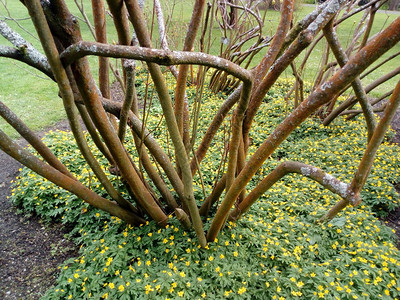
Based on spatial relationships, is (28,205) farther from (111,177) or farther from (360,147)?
(360,147)

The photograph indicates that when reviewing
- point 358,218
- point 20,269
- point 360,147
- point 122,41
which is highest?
point 360,147

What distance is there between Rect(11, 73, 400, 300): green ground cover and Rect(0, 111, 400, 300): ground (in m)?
0.15

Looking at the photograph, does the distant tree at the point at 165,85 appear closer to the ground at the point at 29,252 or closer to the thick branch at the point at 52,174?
the thick branch at the point at 52,174

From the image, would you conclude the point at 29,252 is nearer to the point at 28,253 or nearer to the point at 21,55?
the point at 28,253

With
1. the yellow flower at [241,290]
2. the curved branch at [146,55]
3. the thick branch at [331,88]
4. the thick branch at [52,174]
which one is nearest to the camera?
the thick branch at [331,88]

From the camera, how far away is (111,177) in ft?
12.1

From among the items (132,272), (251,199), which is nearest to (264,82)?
(251,199)

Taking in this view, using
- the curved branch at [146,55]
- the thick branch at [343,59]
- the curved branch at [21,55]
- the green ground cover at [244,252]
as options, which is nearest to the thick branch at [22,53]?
the curved branch at [21,55]

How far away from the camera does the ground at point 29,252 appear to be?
273 cm

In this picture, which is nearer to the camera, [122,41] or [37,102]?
[122,41]

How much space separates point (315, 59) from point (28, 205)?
12.7 meters

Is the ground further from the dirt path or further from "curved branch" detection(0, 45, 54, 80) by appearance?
"curved branch" detection(0, 45, 54, 80)

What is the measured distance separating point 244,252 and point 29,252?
2370 mm

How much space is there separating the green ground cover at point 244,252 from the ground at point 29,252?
15cm
